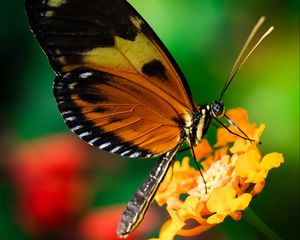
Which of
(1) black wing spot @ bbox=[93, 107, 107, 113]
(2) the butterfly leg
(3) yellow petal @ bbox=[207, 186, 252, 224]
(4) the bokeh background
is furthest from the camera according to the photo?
(4) the bokeh background

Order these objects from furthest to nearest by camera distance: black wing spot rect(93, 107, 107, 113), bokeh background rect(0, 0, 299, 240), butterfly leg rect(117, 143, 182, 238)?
1. bokeh background rect(0, 0, 299, 240)
2. black wing spot rect(93, 107, 107, 113)
3. butterfly leg rect(117, 143, 182, 238)

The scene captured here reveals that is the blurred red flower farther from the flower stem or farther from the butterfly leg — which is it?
the flower stem

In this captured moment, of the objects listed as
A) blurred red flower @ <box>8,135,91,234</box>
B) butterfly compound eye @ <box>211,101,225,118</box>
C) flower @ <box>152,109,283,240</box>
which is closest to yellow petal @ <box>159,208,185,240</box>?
flower @ <box>152,109,283,240</box>

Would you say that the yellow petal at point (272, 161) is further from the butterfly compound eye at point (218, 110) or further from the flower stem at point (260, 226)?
the butterfly compound eye at point (218, 110)

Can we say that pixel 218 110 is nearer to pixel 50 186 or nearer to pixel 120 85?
pixel 120 85

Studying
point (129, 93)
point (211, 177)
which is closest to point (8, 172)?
point (129, 93)

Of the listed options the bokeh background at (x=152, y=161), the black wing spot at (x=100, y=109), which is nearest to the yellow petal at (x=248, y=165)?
the black wing spot at (x=100, y=109)
